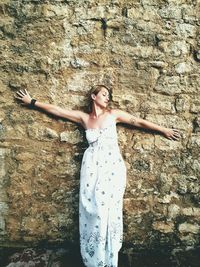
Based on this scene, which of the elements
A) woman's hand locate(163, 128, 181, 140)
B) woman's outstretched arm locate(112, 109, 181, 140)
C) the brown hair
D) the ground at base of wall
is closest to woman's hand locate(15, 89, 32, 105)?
the brown hair

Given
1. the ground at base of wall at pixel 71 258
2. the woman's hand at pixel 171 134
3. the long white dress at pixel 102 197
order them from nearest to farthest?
the long white dress at pixel 102 197
the ground at base of wall at pixel 71 258
the woman's hand at pixel 171 134

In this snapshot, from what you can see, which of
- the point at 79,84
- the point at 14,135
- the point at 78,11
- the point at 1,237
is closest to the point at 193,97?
the point at 79,84

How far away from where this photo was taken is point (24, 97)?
329 centimetres

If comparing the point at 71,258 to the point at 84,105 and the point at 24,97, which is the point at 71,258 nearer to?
the point at 84,105

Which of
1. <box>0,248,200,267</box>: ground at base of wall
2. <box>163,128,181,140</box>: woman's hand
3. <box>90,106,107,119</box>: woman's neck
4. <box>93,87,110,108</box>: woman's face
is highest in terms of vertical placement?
<box>93,87,110,108</box>: woman's face

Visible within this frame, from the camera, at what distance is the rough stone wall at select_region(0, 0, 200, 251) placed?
3.25 m

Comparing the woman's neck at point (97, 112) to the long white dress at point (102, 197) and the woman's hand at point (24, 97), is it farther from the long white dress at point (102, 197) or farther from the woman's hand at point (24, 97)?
the woman's hand at point (24, 97)

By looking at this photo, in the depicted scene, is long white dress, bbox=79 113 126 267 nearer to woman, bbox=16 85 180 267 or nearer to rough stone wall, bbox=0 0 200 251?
woman, bbox=16 85 180 267

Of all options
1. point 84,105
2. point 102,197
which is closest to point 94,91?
point 84,105

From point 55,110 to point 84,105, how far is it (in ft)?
1.08

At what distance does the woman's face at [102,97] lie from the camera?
3213mm

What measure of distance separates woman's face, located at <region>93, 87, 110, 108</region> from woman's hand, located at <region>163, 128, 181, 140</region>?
2.44 ft

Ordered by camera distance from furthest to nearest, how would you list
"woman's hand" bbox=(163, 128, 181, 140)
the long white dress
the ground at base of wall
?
"woman's hand" bbox=(163, 128, 181, 140) < the ground at base of wall < the long white dress

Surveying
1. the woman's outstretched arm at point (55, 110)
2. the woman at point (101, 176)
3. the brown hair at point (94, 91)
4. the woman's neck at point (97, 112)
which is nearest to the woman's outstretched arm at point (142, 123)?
the woman at point (101, 176)
